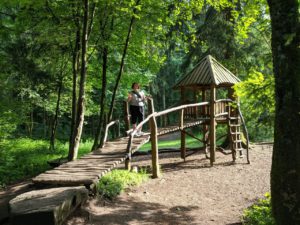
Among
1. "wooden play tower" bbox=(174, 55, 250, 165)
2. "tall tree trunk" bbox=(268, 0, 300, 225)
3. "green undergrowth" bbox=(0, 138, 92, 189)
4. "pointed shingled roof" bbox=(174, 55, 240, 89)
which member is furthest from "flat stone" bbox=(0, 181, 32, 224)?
"pointed shingled roof" bbox=(174, 55, 240, 89)

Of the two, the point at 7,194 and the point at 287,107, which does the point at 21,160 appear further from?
the point at 287,107

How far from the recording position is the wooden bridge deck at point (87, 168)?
262 inches

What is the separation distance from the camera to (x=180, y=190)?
902cm

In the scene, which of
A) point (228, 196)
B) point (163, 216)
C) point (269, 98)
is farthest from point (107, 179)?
point (269, 98)

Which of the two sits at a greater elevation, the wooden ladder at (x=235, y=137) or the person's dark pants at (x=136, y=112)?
the person's dark pants at (x=136, y=112)

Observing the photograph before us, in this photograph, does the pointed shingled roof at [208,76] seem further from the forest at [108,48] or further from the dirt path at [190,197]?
the dirt path at [190,197]

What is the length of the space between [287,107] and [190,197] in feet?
15.1

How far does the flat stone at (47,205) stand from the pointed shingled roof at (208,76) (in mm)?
7373

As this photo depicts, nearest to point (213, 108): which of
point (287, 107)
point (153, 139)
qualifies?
point (153, 139)

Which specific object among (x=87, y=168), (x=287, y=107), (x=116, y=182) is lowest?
(x=116, y=182)

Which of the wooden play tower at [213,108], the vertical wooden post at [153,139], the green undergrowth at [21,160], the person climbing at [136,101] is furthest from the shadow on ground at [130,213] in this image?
the wooden play tower at [213,108]

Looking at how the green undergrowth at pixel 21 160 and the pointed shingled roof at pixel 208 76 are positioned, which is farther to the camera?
A: the pointed shingled roof at pixel 208 76

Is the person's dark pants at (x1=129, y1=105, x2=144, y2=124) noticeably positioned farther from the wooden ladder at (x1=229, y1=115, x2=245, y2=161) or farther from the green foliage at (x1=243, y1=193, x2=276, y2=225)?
the green foliage at (x1=243, y1=193, x2=276, y2=225)

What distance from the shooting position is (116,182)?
831 cm
